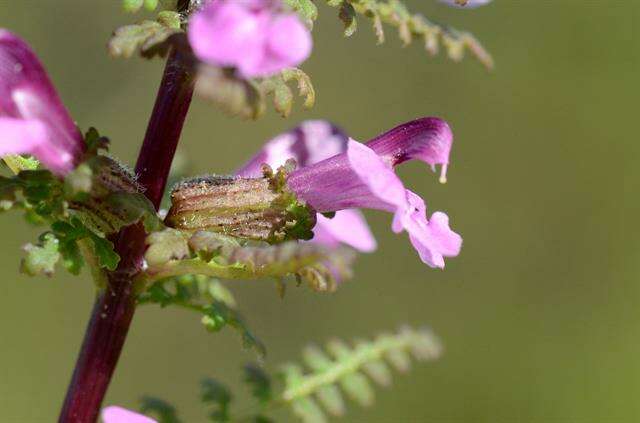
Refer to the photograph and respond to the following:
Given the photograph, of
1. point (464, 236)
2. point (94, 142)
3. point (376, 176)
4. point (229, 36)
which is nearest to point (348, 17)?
point (376, 176)

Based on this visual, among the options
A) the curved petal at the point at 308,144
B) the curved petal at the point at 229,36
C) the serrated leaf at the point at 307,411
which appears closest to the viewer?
the curved petal at the point at 229,36

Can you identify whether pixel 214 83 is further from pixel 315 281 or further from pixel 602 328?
pixel 602 328

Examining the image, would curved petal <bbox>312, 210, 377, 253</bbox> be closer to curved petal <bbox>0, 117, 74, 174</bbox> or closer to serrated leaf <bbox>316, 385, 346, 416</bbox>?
serrated leaf <bbox>316, 385, 346, 416</bbox>

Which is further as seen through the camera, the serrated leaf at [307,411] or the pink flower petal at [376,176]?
the serrated leaf at [307,411]

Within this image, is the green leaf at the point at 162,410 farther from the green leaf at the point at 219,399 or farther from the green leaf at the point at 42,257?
the green leaf at the point at 42,257

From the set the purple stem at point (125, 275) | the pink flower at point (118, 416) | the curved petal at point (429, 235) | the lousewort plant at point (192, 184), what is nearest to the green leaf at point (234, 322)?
the lousewort plant at point (192, 184)

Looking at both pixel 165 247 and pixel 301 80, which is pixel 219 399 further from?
pixel 301 80
